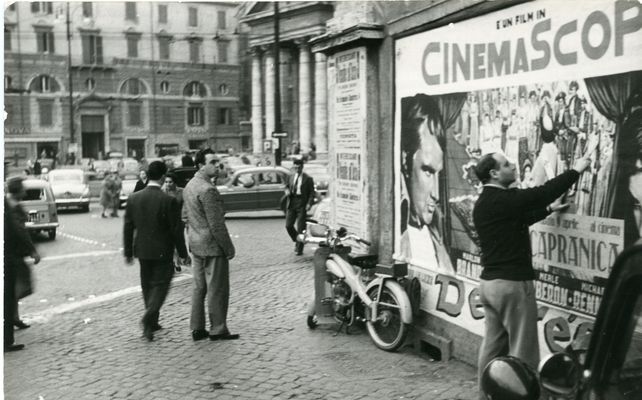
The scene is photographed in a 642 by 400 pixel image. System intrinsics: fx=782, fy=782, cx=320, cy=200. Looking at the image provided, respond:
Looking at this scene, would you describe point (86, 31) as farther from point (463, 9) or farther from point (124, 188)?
point (463, 9)

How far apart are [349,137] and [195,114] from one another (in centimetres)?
5447

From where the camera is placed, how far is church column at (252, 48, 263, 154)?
68.7 metres

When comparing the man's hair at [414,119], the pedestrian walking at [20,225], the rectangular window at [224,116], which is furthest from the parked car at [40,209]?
the rectangular window at [224,116]

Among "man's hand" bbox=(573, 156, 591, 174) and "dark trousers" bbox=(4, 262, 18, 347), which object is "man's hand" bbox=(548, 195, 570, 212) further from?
"dark trousers" bbox=(4, 262, 18, 347)

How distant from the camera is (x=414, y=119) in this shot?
7.16 meters

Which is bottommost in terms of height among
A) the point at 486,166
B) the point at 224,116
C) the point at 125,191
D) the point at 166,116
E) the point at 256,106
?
the point at 125,191

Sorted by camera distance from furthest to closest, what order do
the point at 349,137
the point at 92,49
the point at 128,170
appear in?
the point at 92,49 < the point at 128,170 < the point at 349,137

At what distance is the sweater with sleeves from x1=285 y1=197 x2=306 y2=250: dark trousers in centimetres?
934

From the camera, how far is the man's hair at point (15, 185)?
7972 mm

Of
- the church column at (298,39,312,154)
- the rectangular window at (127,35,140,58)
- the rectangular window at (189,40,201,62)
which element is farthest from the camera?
the church column at (298,39,312,154)

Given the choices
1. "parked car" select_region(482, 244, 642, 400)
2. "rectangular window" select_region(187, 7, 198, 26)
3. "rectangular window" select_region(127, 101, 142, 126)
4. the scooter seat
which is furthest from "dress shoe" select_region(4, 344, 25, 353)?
"rectangular window" select_region(127, 101, 142, 126)

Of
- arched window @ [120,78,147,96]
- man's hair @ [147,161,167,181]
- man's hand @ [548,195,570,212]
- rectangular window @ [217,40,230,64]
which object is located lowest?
man's hand @ [548,195,570,212]

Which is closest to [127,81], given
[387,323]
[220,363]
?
[220,363]

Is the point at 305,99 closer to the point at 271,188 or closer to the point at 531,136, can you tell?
the point at 271,188
